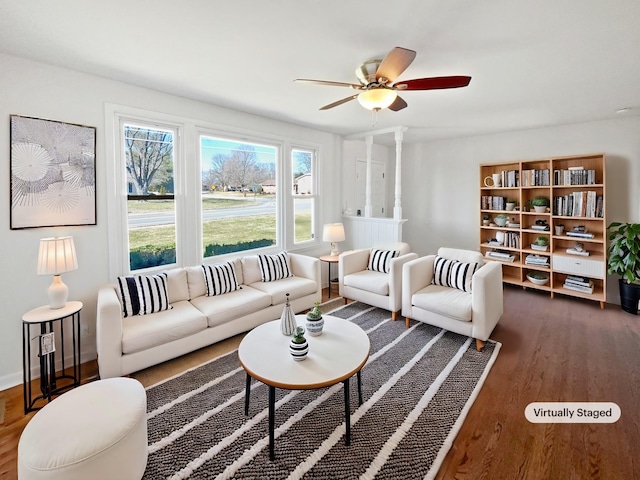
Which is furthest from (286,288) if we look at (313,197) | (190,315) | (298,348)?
(313,197)

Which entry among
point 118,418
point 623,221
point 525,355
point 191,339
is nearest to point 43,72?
point 191,339

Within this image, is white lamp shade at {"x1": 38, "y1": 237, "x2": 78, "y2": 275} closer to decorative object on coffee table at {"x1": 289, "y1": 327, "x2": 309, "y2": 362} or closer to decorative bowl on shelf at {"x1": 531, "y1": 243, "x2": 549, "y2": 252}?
decorative object on coffee table at {"x1": 289, "y1": 327, "x2": 309, "y2": 362}

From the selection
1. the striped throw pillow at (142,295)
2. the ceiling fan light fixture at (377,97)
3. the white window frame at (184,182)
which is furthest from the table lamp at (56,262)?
the ceiling fan light fixture at (377,97)

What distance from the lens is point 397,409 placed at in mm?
2096

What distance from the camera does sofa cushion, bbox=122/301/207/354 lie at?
240cm

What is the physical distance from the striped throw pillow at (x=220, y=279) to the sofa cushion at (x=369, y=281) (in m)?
1.44

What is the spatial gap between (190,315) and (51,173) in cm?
162

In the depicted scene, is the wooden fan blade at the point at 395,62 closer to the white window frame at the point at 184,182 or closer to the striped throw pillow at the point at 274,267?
the white window frame at the point at 184,182

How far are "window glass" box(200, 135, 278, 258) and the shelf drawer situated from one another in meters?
3.98

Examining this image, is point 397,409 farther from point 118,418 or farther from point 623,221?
point 623,221

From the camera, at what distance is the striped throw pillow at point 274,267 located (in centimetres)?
375

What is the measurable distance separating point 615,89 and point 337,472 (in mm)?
4061

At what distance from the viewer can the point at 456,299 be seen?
310 centimetres

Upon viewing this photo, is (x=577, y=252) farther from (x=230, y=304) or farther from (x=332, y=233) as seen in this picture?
(x=230, y=304)
